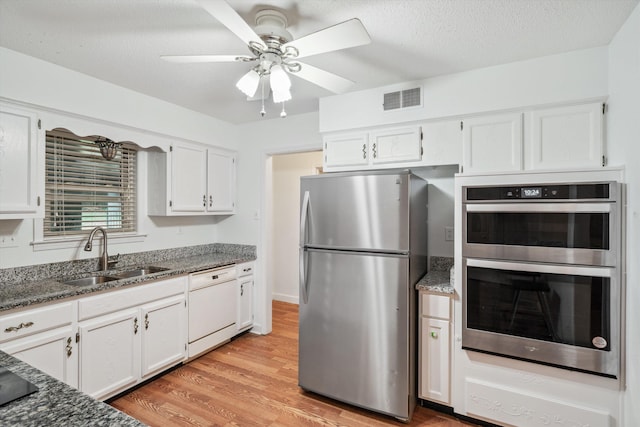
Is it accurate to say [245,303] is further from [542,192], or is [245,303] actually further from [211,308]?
[542,192]

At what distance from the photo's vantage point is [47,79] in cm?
224

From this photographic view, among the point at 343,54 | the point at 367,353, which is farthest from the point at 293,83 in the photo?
the point at 367,353

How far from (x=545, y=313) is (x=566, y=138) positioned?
1.12 m

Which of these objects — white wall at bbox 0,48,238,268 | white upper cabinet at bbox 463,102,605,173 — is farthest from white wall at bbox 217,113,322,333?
white upper cabinet at bbox 463,102,605,173

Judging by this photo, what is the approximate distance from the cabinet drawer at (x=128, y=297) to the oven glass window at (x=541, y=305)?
231 centimetres

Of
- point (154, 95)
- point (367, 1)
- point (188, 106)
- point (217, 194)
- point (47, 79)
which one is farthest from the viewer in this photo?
point (217, 194)

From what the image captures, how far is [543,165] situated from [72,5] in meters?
2.85

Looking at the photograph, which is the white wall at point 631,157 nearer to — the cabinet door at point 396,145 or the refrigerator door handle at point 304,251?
the cabinet door at point 396,145

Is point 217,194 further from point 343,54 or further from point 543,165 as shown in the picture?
point 543,165

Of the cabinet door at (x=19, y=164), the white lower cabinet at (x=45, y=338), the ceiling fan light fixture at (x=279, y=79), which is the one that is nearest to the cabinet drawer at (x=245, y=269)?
the white lower cabinet at (x=45, y=338)

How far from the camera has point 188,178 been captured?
3.31 m

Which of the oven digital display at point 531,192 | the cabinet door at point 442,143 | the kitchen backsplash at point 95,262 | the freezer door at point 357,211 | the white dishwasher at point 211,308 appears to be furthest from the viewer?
the white dishwasher at point 211,308

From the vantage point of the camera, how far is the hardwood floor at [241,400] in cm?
219

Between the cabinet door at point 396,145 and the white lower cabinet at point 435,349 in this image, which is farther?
the cabinet door at point 396,145
